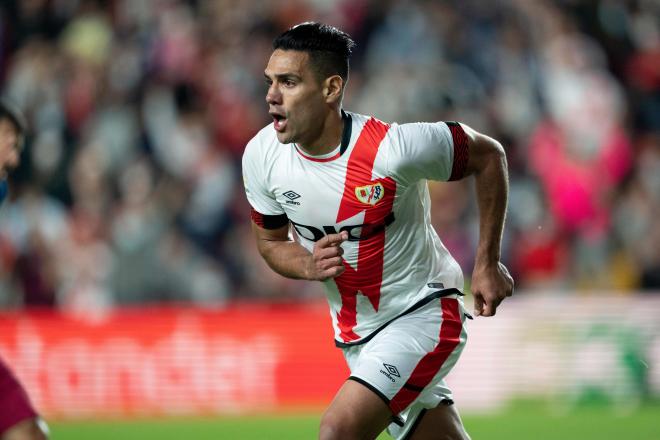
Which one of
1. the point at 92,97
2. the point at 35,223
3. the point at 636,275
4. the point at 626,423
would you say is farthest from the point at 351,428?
the point at 92,97

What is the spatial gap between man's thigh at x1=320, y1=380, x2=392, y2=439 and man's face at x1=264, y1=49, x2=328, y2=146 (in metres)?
1.19

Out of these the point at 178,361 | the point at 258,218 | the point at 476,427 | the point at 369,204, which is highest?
the point at 369,204

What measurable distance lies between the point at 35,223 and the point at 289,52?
8.41 metres

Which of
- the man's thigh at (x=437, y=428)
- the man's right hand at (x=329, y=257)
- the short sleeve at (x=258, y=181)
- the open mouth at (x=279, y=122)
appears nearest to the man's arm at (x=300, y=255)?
the man's right hand at (x=329, y=257)

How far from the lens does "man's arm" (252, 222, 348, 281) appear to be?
510 centimetres

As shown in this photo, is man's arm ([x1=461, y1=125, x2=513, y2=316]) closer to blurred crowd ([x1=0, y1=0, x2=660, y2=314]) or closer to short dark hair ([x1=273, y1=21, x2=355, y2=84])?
short dark hair ([x1=273, y1=21, x2=355, y2=84])

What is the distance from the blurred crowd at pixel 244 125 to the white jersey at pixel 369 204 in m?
6.46

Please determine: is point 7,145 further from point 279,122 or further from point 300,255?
point 300,255

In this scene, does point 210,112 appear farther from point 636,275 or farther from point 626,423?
point 626,423

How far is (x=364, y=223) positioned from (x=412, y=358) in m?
0.68

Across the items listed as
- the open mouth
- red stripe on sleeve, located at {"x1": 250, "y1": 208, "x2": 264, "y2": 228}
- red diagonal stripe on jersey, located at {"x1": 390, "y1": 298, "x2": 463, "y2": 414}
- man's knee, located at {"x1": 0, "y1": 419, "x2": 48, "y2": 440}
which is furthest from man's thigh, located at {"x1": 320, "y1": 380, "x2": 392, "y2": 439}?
man's knee, located at {"x1": 0, "y1": 419, "x2": 48, "y2": 440}

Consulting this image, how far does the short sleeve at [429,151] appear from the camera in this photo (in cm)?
529

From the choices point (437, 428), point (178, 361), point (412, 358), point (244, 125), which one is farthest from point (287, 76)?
point (244, 125)

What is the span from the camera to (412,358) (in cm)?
539
